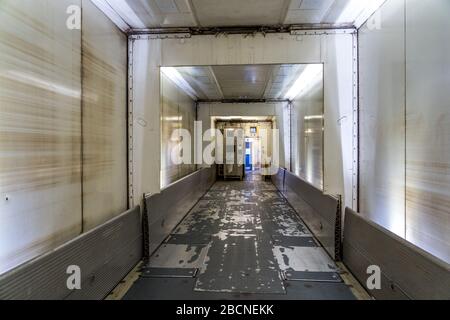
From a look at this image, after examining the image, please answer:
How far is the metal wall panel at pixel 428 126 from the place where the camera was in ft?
6.15

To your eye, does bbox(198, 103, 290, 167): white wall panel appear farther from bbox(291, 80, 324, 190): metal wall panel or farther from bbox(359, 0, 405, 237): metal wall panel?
bbox(359, 0, 405, 237): metal wall panel

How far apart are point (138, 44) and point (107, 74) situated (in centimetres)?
64

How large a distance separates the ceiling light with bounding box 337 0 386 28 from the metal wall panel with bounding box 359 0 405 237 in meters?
0.07

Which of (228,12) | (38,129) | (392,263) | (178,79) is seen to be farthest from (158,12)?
(392,263)

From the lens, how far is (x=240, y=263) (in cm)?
335

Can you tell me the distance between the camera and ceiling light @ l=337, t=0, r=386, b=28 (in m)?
2.70

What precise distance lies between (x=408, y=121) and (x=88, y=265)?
8.98 ft

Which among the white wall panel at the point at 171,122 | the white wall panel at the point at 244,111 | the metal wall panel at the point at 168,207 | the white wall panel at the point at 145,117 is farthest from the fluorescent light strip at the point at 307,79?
the metal wall panel at the point at 168,207

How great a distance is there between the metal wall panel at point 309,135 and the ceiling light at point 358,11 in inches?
67.0

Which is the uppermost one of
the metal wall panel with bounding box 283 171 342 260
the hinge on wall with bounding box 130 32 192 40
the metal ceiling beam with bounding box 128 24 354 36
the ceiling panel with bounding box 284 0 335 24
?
the ceiling panel with bounding box 284 0 335 24

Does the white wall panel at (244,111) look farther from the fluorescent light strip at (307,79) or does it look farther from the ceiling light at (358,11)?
the ceiling light at (358,11)

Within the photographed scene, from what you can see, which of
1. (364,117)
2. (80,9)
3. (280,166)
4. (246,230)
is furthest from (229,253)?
(280,166)

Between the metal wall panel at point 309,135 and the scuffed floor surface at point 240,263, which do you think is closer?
the scuffed floor surface at point 240,263

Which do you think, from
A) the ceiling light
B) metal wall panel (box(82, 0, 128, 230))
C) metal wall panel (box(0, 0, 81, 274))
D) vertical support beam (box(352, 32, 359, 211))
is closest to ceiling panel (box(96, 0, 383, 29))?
the ceiling light
